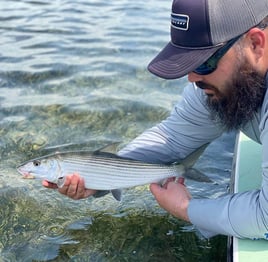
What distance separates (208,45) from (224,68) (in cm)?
19

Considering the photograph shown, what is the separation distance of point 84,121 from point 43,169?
2541mm

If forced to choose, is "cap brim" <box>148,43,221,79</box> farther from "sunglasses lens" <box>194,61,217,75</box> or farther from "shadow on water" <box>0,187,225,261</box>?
"shadow on water" <box>0,187,225,261</box>

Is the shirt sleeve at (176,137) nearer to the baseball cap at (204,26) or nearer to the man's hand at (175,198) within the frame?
the man's hand at (175,198)

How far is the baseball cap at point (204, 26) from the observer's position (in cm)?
286

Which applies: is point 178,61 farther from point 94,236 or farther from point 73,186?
point 94,236

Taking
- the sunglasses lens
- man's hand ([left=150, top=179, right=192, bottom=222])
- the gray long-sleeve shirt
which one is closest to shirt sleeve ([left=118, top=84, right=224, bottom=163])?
the gray long-sleeve shirt

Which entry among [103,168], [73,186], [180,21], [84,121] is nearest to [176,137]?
[103,168]

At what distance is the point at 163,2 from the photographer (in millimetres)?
12695

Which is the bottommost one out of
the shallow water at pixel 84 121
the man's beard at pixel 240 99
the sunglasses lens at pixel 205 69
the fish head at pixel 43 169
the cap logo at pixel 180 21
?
the shallow water at pixel 84 121

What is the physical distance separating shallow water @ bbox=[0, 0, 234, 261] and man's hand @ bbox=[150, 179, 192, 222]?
2.14 feet

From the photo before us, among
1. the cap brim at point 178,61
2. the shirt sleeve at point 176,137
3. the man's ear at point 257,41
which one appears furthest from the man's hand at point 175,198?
the man's ear at point 257,41

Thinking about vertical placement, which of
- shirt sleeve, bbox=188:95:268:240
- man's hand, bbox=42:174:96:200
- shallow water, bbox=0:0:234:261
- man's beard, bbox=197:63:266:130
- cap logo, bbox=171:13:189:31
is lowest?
shallow water, bbox=0:0:234:261

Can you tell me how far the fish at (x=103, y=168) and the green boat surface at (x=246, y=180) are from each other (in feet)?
1.20

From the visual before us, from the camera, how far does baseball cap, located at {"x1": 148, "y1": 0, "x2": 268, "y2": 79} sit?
9.39 feet
